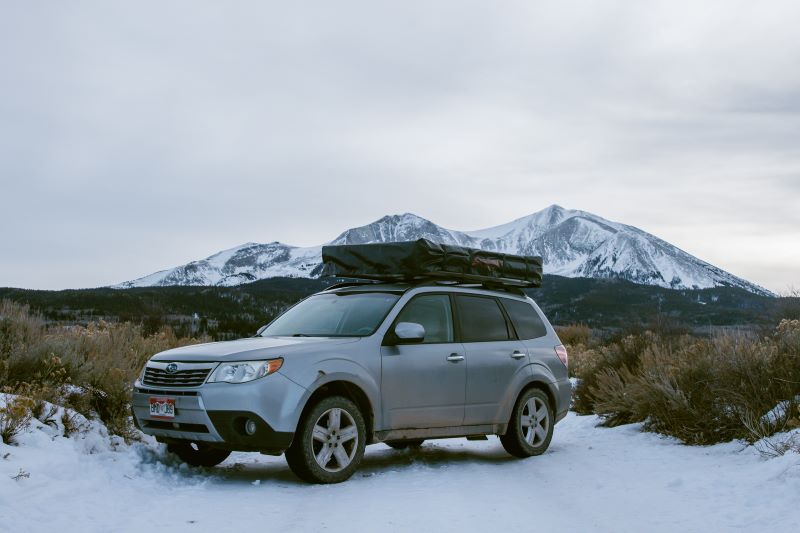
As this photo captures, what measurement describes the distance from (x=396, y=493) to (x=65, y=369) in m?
3.97

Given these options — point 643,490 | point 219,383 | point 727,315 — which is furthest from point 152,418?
point 727,315

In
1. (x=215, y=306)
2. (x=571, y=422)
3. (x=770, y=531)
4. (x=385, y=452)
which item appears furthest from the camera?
(x=215, y=306)

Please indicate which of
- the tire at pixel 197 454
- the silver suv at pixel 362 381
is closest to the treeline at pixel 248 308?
the silver suv at pixel 362 381

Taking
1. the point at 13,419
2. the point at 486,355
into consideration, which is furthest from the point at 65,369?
the point at 486,355

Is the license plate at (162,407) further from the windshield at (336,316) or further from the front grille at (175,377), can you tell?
the windshield at (336,316)

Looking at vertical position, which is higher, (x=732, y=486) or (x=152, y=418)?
(x=152, y=418)

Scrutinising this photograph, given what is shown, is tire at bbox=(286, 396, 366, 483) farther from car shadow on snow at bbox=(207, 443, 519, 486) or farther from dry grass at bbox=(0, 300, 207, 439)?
dry grass at bbox=(0, 300, 207, 439)

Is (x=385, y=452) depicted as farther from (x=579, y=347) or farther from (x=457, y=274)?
(x=579, y=347)

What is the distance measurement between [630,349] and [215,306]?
8351 centimetres

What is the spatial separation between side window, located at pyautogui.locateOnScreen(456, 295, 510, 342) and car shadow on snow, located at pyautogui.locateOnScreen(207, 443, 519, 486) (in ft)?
4.55

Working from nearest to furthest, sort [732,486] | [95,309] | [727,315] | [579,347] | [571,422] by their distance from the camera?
[732,486]
[571,422]
[579,347]
[95,309]
[727,315]

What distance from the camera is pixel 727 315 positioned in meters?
125

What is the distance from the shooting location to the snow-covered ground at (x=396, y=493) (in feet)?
20.8

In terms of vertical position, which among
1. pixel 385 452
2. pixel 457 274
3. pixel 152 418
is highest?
pixel 457 274
